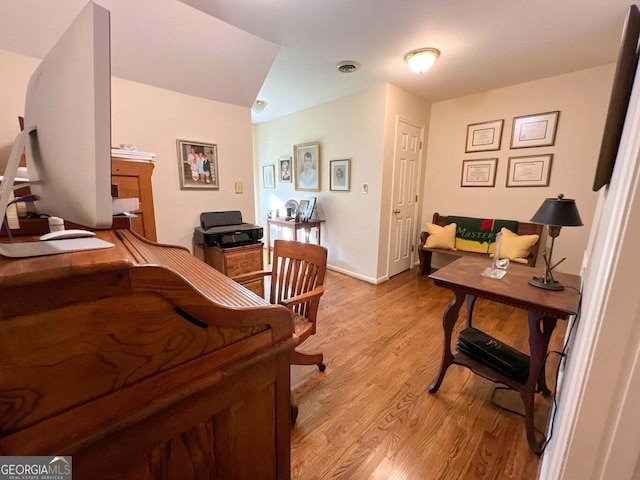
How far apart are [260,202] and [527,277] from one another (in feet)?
15.4

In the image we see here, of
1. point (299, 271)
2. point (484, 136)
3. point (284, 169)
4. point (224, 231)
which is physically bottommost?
point (299, 271)

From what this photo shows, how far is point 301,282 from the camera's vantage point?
1642 millimetres

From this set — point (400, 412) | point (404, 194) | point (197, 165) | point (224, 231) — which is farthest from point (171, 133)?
point (404, 194)

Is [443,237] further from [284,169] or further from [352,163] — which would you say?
[284,169]

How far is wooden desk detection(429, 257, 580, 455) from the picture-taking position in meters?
1.19

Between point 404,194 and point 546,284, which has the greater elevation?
point 404,194

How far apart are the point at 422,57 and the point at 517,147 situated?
174 cm

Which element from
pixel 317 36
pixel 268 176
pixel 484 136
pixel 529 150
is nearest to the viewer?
pixel 317 36

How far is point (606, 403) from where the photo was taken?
2.01ft

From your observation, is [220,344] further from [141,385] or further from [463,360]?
[463,360]

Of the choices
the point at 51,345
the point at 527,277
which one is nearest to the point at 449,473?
the point at 527,277

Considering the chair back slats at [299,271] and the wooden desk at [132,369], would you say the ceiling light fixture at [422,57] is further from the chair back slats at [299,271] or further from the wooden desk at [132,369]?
the wooden desk at [132,369]

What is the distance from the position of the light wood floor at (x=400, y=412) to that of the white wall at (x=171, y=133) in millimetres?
1566

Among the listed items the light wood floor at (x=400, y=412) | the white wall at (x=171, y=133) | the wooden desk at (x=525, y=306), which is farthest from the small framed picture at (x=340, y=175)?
the wooden desk at (x=525, y=306)
